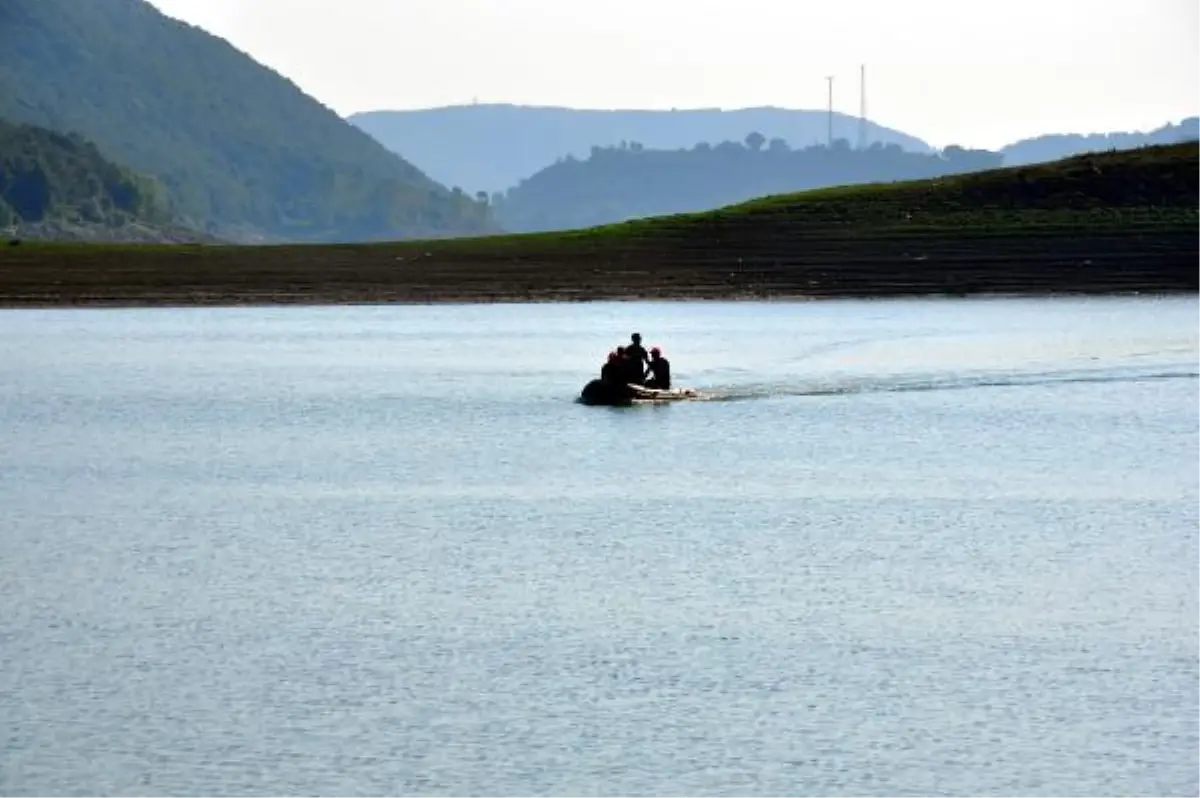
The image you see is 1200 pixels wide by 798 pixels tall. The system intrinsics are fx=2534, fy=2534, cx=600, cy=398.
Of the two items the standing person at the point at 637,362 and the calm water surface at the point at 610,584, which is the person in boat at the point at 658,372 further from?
the calm water surface at the point at 610,584

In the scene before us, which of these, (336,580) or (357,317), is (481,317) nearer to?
(357,317)

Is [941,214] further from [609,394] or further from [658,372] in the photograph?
[658,372]

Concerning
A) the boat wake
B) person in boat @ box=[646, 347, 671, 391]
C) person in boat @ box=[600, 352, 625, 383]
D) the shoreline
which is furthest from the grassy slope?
person in boat @ box=[600, 352, 625, 383]

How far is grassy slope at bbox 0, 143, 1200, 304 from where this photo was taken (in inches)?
3610

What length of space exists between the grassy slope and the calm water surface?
2597 cm

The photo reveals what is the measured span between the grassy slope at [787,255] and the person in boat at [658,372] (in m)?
35.9

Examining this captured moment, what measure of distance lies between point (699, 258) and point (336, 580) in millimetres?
65476

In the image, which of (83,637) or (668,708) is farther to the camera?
(83,637)

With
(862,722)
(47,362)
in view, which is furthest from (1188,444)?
(47,362)

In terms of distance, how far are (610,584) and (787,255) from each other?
65.7m

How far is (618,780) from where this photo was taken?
21.8 meters

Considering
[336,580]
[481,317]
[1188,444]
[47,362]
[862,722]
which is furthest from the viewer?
[481,317]

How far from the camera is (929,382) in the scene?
202 ft

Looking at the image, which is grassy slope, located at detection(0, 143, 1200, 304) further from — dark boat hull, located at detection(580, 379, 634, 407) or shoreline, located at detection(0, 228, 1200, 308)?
dark boat hull, located at detection(580, 379, 634, 407)
